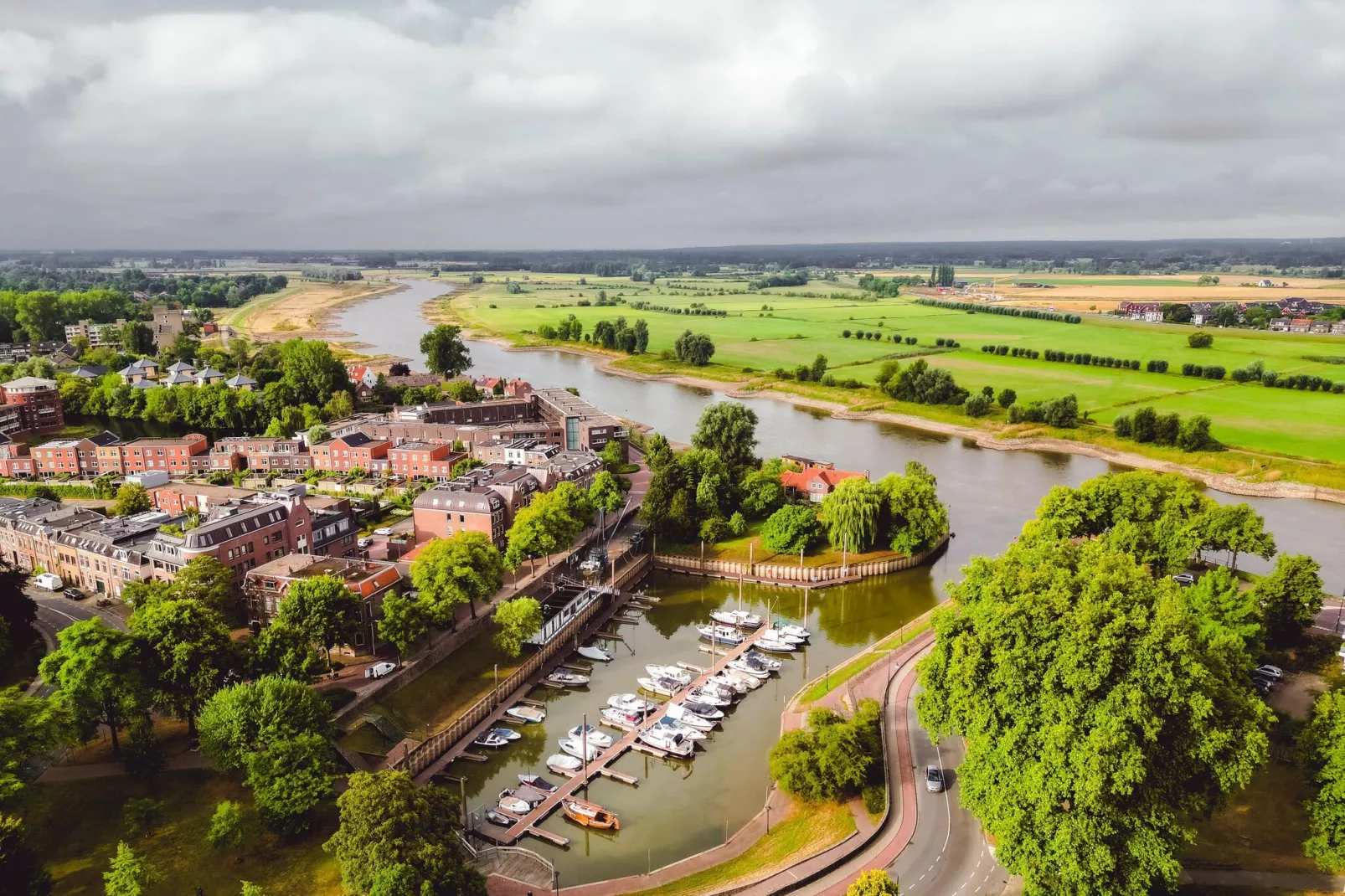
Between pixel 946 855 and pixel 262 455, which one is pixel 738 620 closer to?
pixel 946 855

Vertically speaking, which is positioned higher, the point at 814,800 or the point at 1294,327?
the point at 1294,327

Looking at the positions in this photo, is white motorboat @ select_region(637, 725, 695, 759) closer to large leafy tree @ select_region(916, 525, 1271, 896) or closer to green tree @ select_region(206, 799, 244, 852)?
large leafy tree @ select_region(916, 525, 1271, 896)

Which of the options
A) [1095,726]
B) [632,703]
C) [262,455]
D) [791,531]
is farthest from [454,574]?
[262,455]

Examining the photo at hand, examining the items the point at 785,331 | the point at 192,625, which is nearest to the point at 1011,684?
the point at 192,625

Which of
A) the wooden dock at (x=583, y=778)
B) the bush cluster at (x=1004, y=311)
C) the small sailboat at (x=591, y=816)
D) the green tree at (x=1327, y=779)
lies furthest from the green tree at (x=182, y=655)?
the bush cluster at (x=1004, y=311)

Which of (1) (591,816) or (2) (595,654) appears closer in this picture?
(1) (591,816)

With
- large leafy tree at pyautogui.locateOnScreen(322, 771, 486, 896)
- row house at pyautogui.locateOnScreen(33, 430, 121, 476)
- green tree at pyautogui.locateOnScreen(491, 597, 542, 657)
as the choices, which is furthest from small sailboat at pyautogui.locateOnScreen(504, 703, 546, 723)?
row house at pyautogui.locateOnScreen(33, 430, 121, 476)

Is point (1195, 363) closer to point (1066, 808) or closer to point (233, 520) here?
point (1066, 808)
